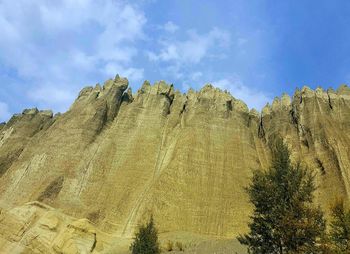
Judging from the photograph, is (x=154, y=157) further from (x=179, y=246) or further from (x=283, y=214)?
(x=283, y=214)

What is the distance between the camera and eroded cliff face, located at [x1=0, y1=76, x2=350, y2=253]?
36.3 m

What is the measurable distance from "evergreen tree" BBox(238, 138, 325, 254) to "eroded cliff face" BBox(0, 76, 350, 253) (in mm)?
15847

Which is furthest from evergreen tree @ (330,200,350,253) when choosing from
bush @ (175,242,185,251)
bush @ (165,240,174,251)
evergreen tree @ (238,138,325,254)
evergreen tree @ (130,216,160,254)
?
bush @ (165,240,174,251)

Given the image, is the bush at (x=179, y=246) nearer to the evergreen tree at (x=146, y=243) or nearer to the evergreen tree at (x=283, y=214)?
the evergreen tree at (x=146, y=243)

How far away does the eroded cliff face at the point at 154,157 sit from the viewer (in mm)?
36312

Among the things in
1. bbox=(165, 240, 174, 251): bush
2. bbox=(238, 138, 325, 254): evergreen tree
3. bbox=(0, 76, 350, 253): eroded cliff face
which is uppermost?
bbox=(0, 76, 350, 253): eroded cliff face

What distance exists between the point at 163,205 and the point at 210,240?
5203 mm

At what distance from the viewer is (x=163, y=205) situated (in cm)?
3669

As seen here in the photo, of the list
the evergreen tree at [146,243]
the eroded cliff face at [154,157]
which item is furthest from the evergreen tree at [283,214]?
the eroded cliff face at [154,157]

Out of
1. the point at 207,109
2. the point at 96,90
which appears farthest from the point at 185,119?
the point at 96,90

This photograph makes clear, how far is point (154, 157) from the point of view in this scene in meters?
42.3

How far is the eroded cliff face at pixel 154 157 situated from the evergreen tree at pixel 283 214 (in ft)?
52.0

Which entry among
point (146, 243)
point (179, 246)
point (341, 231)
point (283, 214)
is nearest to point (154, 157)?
point (179, 246)

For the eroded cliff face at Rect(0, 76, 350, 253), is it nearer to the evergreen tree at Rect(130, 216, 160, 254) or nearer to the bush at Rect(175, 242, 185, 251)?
the bush at Rect(175, 242, 185, 251)
